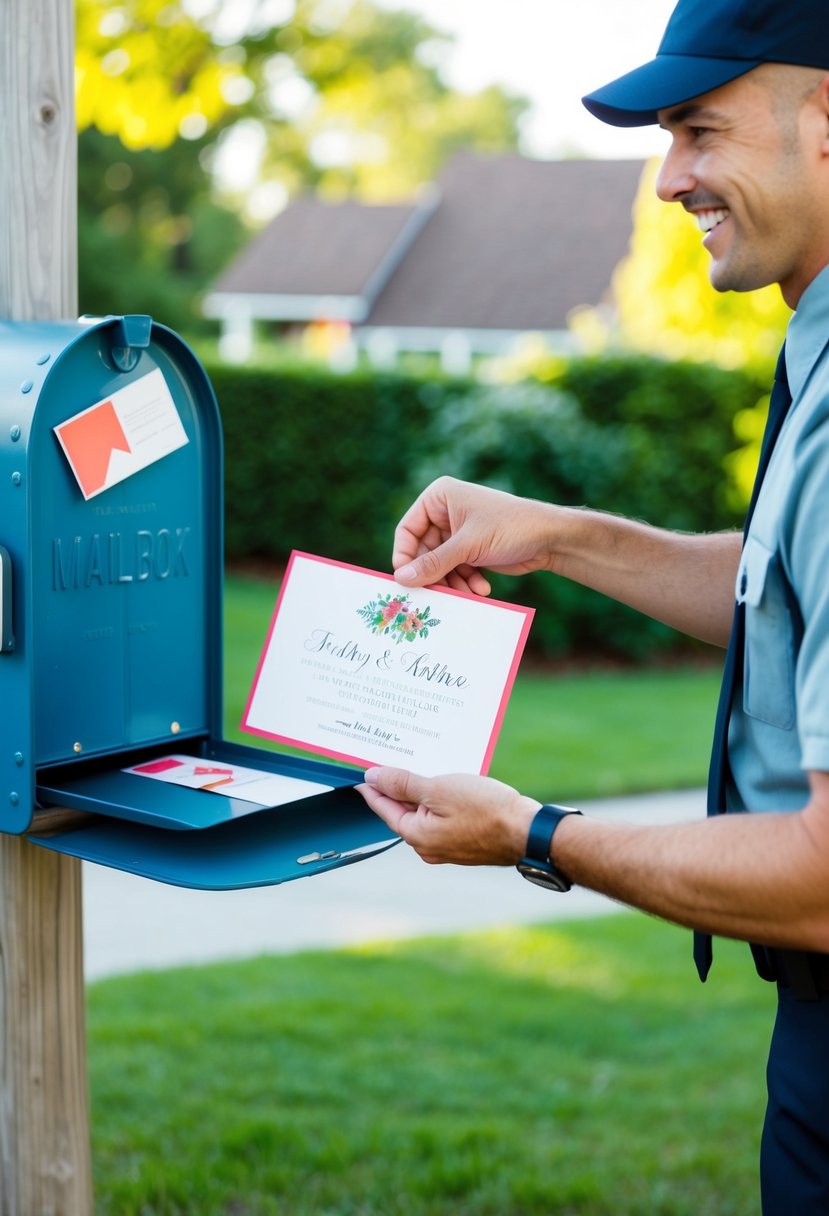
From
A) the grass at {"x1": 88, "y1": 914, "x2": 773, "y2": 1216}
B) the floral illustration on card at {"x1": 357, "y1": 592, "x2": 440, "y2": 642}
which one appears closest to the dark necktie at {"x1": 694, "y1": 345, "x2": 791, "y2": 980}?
the floral illustration on card at {"x1": 357, "y1": 592, "x2": 440, "y2": 642}

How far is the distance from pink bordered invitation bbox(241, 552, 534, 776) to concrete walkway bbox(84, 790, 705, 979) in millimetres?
3084

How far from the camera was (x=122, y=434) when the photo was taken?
2.00 m

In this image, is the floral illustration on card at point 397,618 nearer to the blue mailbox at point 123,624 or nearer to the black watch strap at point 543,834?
the blue mailbox at point 123,624

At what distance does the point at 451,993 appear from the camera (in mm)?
4480

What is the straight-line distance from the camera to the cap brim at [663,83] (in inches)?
62.8

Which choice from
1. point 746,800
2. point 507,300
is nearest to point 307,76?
point 746,800

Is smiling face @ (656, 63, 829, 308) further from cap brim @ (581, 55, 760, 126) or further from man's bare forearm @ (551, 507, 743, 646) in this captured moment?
man's bare forearm @ (551, 507, 743, 646)

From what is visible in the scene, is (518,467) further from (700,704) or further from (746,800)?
(746,800)

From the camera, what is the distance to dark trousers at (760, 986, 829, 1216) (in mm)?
1730

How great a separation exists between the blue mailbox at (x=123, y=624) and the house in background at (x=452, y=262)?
2461cm

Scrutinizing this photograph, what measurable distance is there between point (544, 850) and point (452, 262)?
2974cm

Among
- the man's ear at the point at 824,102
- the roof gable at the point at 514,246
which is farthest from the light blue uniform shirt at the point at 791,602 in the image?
the roof gable at the point at 514,246

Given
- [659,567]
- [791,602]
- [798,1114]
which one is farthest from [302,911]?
[791,602]

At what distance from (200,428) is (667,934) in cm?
374
